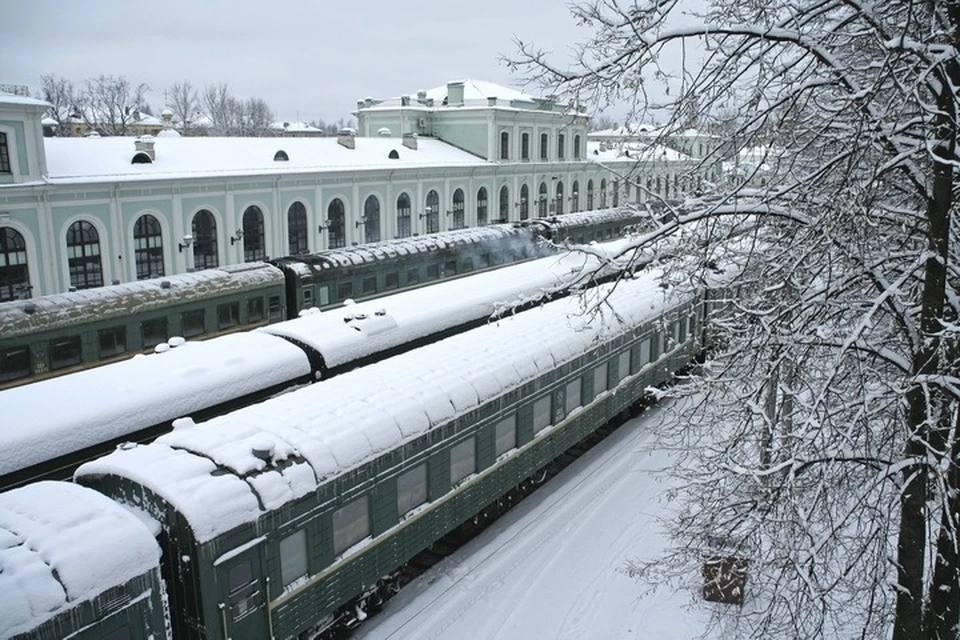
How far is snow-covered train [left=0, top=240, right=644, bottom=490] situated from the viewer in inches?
443

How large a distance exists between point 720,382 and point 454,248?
899 inches

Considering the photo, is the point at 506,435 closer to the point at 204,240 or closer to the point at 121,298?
A: the point at 121,298

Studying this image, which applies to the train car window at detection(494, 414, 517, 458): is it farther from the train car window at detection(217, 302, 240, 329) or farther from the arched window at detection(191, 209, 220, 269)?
the arched window at detection(191, 209, 220, 269)

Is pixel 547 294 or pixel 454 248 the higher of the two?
pixel 547 294

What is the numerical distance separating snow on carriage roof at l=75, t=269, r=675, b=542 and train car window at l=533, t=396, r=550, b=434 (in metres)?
0.65

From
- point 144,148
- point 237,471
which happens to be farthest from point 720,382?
point 144,148

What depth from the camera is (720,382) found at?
6.66 meters

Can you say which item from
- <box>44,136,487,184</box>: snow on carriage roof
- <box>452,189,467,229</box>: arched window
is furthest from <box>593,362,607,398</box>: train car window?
<box>452,189,467,229</box>: arched window

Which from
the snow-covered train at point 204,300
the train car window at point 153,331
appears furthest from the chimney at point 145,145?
the train car window at point 153,331

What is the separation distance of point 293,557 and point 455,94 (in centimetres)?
4218

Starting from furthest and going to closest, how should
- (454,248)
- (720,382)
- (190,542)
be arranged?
(454,248)
(190,542)
(720,382)

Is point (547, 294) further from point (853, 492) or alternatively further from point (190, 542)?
point (190, 542)

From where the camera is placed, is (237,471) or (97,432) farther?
(97,432)


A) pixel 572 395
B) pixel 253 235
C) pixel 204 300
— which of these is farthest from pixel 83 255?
pixel 572 395
